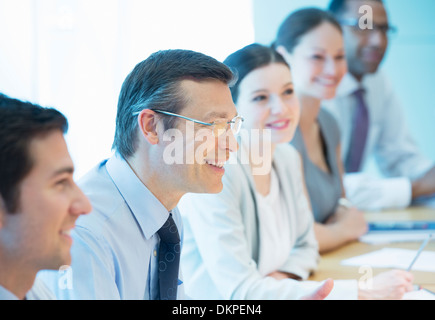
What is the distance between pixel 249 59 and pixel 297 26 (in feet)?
1.41

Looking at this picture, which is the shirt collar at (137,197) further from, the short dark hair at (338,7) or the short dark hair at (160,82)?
the short dark hair at (338,7)

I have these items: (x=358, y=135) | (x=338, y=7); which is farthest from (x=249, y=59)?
(x=358, y=135)

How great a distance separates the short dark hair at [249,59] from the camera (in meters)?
1.07

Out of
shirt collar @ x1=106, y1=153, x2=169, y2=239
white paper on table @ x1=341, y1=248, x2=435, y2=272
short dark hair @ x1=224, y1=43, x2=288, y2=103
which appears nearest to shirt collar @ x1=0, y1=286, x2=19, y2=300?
shirt collar @ x1=106, y1=153, x2=169, y2=239

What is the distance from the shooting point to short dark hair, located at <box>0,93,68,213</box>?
55 cm

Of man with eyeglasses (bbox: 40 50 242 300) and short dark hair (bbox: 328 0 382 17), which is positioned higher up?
short dark hair (bbox: 328 0 382 17)

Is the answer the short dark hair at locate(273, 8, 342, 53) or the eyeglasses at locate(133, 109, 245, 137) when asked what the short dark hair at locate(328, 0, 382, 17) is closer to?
the short dark hair at locate(273, 8, 342, 53)

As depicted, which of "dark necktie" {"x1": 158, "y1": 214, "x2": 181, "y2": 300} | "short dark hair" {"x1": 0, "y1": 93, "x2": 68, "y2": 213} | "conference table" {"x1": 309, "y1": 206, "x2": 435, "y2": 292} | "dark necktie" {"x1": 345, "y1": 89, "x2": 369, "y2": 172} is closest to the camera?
"short dark hair" {"x1": 0, "y1": 93, "x2": 68, "y2": 213}

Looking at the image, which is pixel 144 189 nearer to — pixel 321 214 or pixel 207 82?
pixel 207 82

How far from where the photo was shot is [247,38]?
A: 1.18 m

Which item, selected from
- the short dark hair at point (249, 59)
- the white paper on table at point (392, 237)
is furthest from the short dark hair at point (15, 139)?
the white paper on table at point (392, 237)

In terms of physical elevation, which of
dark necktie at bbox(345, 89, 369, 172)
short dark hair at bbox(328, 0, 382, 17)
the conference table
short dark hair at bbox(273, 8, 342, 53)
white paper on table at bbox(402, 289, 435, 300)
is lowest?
the conference table

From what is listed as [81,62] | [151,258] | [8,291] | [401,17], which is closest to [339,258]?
[151,258]
